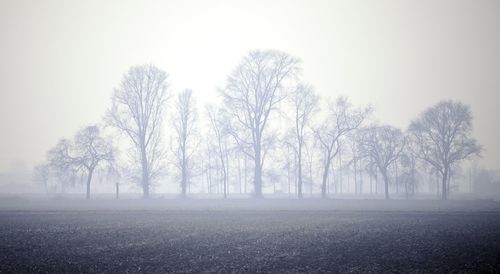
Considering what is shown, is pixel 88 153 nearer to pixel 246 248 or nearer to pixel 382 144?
pixel 246 248

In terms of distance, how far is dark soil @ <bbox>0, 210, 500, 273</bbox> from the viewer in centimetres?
1002

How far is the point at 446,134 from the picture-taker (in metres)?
48.4

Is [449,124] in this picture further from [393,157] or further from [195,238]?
[195,238]

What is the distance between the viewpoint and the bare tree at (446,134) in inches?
1861

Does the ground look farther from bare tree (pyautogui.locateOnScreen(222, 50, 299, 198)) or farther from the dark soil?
bare tree (pyautogui.locateOnScreen(222, 50, 299, 198))

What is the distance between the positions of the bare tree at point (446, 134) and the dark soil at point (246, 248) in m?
33.2

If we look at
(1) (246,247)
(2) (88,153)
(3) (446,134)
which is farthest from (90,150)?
(3) (446,134)

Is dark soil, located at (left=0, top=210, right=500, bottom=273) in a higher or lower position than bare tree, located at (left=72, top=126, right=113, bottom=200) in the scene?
lower

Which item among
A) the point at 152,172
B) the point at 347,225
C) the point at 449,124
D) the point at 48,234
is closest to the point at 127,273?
the point at 48,234

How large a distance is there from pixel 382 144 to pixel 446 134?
9355 millimetres

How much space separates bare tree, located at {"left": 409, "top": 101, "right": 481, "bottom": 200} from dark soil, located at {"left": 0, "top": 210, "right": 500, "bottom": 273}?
1308 inches

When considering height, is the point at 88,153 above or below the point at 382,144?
below

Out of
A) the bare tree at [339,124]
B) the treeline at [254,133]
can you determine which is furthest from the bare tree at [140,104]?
the bare tree at [339,124]

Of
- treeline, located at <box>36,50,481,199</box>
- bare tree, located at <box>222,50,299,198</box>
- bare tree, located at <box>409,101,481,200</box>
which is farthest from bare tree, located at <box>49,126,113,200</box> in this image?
bare tree, located at <box>409,101,481,200</box>
